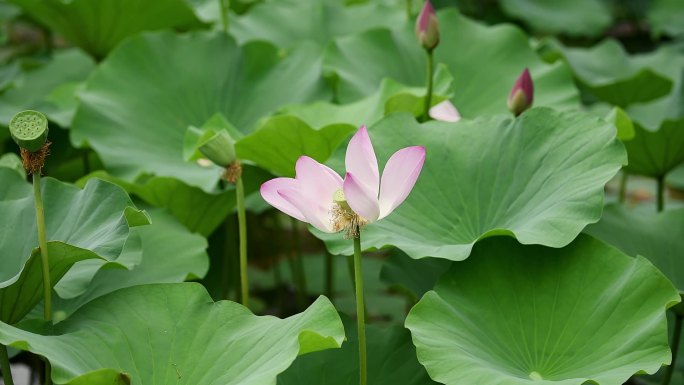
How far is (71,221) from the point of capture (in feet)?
4.78

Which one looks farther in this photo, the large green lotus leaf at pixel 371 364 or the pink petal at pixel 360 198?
the large green lotus leaf at pixel 371 364

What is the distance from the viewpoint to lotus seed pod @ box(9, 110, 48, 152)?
1.23 metres

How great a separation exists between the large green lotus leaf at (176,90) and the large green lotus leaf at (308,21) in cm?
31

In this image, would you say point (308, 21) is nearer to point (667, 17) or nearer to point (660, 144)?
point (660, 144)

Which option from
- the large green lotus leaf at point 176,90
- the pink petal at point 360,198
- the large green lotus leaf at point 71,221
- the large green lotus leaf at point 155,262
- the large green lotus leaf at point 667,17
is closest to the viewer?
the pink petal at point 360,198

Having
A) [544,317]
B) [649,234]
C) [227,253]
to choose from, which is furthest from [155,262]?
[649,234]

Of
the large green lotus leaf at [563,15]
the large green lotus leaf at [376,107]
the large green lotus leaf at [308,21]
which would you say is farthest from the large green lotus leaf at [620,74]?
the large green lotus leaf at [563,15]

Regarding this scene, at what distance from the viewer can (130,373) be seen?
125 cm

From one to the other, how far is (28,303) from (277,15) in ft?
4.87

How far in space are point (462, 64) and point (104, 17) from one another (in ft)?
3.22

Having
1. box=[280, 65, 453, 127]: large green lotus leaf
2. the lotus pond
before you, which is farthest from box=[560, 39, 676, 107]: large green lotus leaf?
box=[280, 65, 453, 127]: large green lotus leaf

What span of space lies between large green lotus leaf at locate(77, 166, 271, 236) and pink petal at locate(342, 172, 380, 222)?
0.67 metres

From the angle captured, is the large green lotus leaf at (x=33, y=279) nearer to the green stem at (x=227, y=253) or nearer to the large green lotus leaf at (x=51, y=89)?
the green stem at (x=227, y=253)

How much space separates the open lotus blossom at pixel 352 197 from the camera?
1.18 meters
